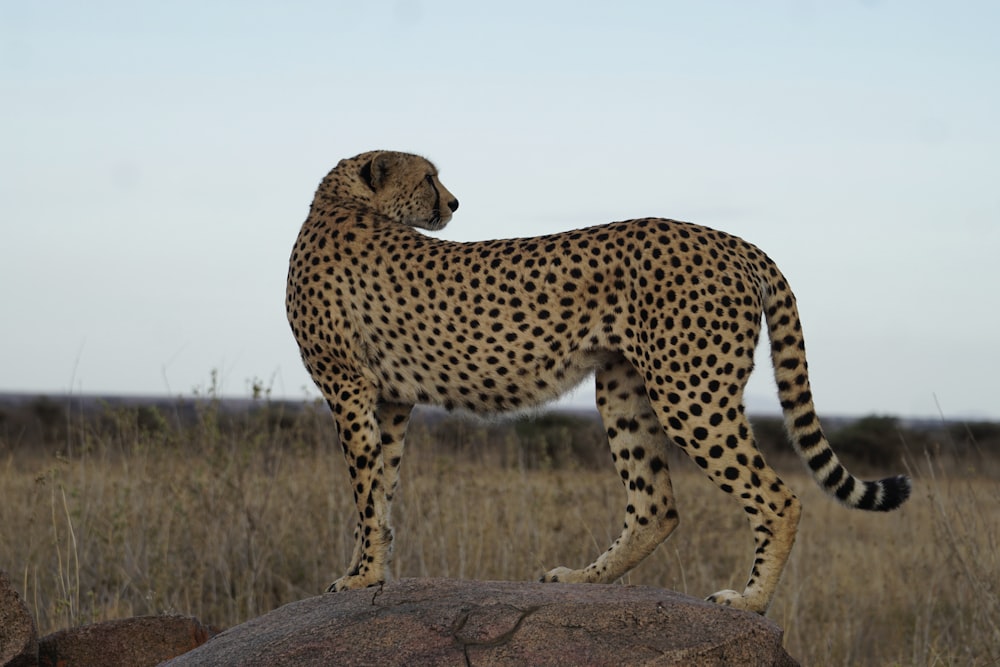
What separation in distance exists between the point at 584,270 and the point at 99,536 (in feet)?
11.9

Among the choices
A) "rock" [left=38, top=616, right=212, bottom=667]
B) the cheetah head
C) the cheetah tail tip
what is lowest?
"rock" [left=38, top=616, right=212, bottom=667]

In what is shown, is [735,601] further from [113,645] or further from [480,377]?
[113,645]

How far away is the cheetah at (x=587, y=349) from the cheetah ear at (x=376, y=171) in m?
0.30

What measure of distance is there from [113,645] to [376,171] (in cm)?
218

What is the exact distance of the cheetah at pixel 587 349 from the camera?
366cm

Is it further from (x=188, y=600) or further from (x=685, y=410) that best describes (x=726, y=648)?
(x=188, y=600)

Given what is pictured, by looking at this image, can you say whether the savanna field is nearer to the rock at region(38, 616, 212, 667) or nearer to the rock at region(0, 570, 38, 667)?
the rock at region(38, 616, 212, 667)

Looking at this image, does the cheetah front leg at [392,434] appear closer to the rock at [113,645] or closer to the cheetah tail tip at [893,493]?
the rock at [113,645]

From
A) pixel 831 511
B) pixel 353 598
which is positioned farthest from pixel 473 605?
pixel 831 511

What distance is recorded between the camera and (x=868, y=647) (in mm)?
6352

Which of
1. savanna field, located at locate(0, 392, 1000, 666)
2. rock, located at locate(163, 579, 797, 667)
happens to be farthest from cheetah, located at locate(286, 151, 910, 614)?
savanna field, located at locate(0, 392, 1000, 666)

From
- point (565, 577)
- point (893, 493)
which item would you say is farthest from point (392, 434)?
point (893, 493)

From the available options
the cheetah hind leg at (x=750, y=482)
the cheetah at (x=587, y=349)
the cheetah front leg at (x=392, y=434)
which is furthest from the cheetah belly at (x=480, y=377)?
the cheetah hind leg at (x=750, y=482)

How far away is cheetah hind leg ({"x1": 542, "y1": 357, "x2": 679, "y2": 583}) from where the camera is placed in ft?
13.2
